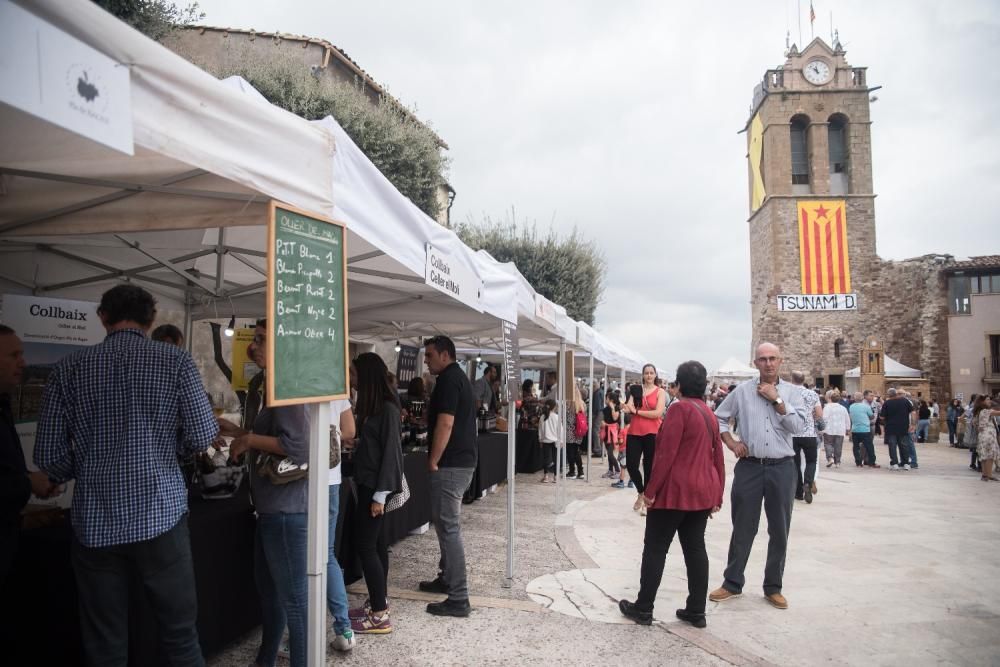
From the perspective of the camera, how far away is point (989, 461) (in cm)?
1189

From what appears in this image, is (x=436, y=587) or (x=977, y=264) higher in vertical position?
(x=977, y=264)

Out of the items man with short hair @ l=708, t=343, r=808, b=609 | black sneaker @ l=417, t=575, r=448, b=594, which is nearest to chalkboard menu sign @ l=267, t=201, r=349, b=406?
black sneaker @ l=417, t=575, r=448, b=594

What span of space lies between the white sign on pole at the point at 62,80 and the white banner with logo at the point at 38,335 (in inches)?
126

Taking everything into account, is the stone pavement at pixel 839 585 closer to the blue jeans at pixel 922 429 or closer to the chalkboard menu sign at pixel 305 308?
the chalkboard menu sign at pixel 305 308

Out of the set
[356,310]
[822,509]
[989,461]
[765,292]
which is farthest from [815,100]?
[356,310]

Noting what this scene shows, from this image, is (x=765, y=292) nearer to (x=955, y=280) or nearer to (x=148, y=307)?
(x=955, y=280)

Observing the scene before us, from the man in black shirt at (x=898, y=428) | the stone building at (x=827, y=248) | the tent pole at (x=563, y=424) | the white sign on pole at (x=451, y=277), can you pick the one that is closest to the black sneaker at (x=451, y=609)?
the white sign on pole at (x=451, y=277)

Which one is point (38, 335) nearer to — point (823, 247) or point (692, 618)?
point (692, 618)

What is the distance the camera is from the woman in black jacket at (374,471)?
143 inches

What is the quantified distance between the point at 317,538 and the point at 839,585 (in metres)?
4.40

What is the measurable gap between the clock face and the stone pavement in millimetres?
40891

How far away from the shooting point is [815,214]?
39969 millimetres

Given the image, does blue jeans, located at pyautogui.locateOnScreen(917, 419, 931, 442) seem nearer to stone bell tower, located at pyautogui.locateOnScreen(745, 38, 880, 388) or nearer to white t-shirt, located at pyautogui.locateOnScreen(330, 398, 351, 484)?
stone bell tower, located at pyautogui.locateOnScreen(745, 38, 880, 388)

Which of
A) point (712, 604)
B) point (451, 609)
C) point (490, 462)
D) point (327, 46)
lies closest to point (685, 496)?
point (712, 604)
